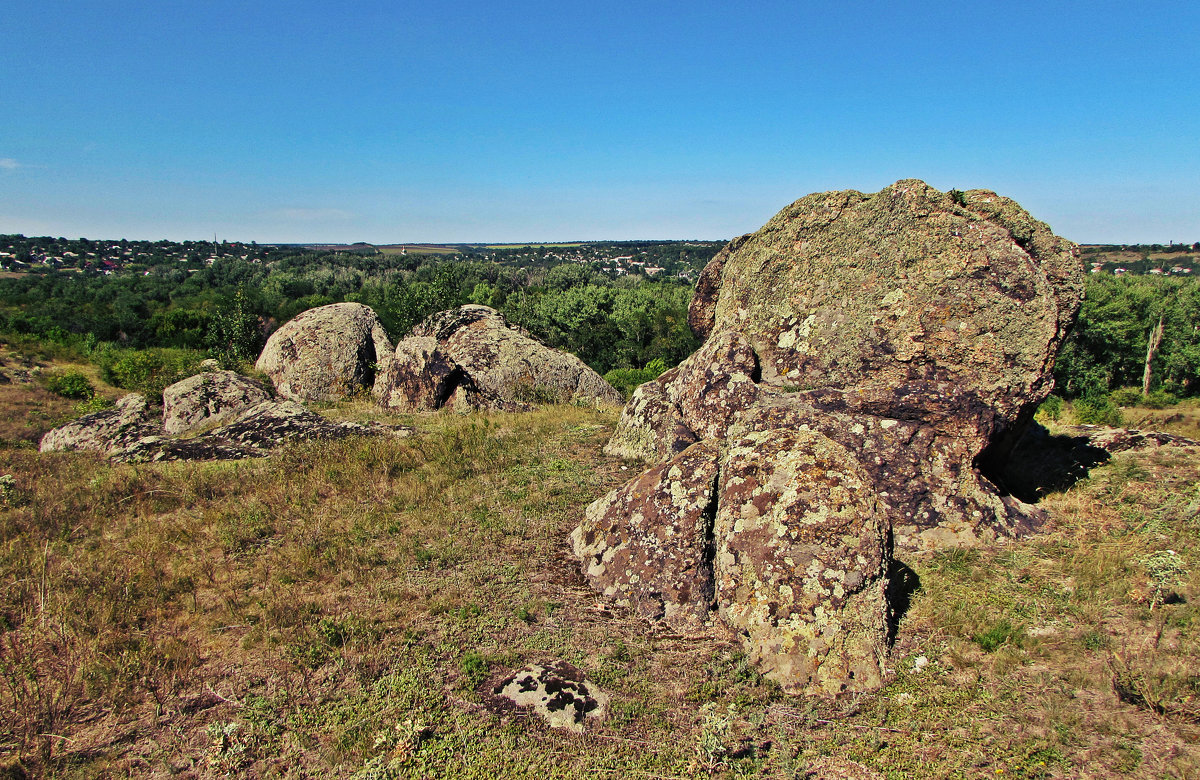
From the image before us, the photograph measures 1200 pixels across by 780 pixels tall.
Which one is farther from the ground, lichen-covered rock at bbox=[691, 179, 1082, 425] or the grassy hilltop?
lichen-covered rock at bbox=[691, 179, 1082, 425]

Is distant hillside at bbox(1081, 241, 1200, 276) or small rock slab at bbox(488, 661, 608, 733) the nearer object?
small rock slab at bbox(488, 661, 608, 733)

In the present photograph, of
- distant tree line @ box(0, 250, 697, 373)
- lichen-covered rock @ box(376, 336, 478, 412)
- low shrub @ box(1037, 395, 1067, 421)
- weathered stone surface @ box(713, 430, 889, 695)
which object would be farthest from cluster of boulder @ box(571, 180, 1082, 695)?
distant tree line @ box(0, 250, 697, 373)

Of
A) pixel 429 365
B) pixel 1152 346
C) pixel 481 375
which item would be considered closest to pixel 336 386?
pixel 429 365

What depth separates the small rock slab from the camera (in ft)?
14.5

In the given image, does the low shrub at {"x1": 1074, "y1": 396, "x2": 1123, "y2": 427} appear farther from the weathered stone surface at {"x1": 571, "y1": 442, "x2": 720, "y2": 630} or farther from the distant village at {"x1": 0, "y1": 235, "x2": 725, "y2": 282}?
the distant village at {"x1": 0, "y1": 235, "x2": 725, "y2": 282}

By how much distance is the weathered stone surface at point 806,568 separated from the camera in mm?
4836

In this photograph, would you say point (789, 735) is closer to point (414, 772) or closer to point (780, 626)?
point (780, 626)

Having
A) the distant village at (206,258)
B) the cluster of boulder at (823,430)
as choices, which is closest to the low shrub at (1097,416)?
the cluster of boulder at (823,430)

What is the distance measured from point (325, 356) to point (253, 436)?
6.88 m

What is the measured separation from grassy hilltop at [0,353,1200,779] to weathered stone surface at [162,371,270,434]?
5.75 meters

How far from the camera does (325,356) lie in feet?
59.0

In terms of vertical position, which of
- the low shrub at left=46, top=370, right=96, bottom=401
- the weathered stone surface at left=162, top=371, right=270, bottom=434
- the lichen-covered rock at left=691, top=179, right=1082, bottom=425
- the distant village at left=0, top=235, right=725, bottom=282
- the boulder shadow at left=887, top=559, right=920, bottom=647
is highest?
the distant village at left=0, top=235, right=725, bottom=282

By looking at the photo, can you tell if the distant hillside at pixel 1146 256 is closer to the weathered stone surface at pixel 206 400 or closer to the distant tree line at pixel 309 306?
the distant tree line at pixel 309 306

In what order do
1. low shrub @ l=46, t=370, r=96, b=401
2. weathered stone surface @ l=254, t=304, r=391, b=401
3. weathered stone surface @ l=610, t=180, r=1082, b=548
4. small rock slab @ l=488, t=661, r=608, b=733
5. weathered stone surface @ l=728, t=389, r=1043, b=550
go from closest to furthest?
small rock slab @ l=488, t=661, r=608, b=733
weathered stone surface @ l=728, t=389, r=1043, b=550
weathered stone surface @ l=610, t=180, r=1082, b=548
weathered stone surface @ l=254, t=304, r=391, b=401
low shrub @ l=46, t=370, r=96, b=401
